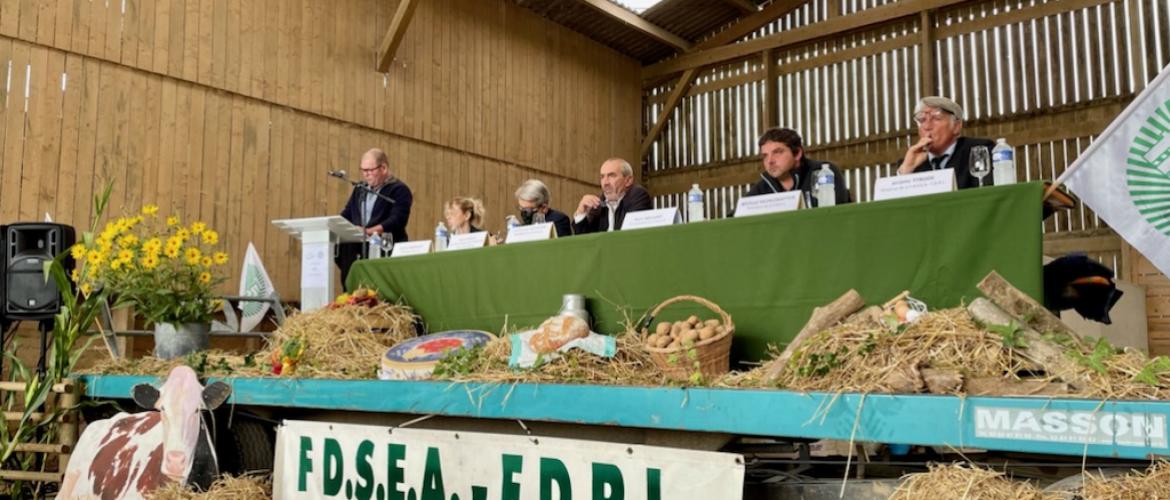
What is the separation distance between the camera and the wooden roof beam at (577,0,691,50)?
10672mm

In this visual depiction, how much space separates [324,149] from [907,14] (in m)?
6.65

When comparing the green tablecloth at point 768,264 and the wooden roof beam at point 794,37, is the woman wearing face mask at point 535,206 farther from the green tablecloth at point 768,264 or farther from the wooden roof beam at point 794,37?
the wooden roof beam at point 794,37

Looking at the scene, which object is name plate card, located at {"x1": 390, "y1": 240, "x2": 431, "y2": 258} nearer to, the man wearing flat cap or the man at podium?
the man at podium

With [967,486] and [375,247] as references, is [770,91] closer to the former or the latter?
[375,247]

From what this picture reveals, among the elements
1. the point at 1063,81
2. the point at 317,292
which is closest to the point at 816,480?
the point at 317,292

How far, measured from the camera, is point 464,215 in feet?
17.6

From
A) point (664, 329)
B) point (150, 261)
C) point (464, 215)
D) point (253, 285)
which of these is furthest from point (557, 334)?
point (253, 285)

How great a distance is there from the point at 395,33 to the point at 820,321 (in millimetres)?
7054

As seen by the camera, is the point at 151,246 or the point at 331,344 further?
the point at 151,246

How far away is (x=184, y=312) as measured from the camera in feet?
15.2

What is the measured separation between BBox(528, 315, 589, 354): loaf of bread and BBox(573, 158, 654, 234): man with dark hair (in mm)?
1742

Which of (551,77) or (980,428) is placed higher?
(551,77)

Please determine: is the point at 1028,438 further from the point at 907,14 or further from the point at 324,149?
the point at 907,14

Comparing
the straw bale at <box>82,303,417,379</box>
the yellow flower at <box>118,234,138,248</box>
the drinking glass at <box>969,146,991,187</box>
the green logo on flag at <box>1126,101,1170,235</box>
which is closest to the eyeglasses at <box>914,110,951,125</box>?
the drinking glass at <box>969,146,991,187</box>
